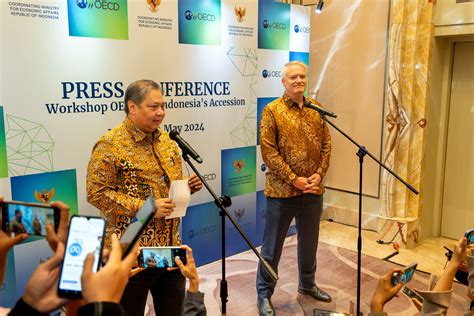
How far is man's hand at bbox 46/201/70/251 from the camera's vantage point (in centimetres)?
116

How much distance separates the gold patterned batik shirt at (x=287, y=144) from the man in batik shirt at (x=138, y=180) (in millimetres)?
1001

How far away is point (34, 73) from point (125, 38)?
0.68m

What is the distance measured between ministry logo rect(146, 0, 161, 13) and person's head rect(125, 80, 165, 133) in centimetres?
130

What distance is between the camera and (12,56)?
262 centimetres

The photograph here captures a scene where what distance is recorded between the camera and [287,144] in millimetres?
3043

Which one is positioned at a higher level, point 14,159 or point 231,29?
point 231,29

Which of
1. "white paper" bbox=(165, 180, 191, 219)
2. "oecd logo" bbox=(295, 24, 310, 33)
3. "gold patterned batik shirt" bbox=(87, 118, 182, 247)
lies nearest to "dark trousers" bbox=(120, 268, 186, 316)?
"gold patterned batik shirt" bbox=(87, 118, 182, 247)

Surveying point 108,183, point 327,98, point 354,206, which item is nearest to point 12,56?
point 108,183

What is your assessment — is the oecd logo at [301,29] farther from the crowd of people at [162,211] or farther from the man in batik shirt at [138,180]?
the man in batik shirt at [138,180]

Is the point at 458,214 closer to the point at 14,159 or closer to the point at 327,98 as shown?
the point at 327,98

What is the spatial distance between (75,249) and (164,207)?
3.12ft

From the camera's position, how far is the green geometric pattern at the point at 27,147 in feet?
8.74

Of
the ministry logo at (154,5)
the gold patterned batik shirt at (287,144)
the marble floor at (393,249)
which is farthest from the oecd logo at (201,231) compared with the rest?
the ministry logo at (154,5)

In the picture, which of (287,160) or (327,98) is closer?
(287,160)
